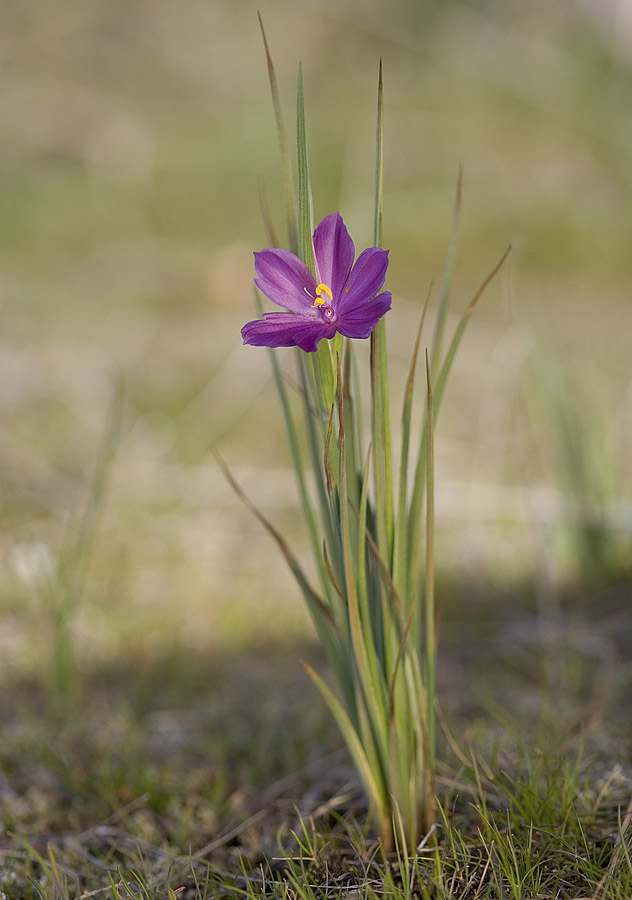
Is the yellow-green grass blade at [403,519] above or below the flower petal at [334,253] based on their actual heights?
below

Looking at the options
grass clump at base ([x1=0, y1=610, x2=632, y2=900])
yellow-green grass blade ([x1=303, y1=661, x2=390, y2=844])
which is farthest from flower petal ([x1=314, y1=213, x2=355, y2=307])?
grass clump at base ([x1=0, y1=610, x2=632, y2=900])

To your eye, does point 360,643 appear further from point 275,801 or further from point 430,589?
point 275,801

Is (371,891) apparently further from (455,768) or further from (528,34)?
(528,34)

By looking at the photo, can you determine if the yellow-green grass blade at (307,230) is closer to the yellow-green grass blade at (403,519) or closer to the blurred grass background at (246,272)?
the yellow-green grass blade at (403,519)

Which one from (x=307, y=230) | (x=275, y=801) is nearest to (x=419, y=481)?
(x=307, y=230)

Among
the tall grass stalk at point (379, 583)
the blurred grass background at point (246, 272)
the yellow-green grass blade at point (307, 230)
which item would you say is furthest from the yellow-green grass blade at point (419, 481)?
the blurred grass background at point (246, 272)

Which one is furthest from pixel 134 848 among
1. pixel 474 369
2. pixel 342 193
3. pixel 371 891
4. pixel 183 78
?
pixel 183 78

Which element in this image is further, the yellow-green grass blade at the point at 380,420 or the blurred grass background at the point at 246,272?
the blurred grass background at the point at 246,272
